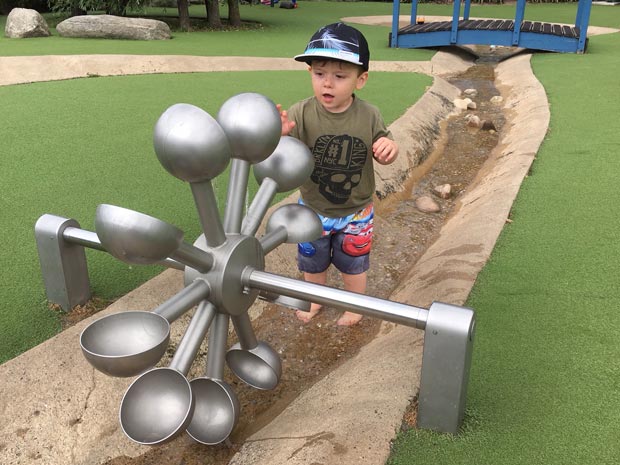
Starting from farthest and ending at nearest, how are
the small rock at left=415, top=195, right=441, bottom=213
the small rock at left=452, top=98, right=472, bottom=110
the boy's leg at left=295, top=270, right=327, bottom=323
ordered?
the small rock at left=452, top=98, right=472, bottom=110, the small rock at left=415, top=195, right=441, bottom=213, the boy's leg at left=295, top=270, right=327, bottom=323

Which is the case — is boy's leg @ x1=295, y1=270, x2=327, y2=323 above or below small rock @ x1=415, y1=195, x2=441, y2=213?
above

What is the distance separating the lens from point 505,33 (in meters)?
10.3

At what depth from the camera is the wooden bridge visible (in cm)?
998

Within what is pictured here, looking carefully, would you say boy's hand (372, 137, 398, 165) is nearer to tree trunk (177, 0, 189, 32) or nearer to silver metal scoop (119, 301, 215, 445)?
silver metal scoop (119, 301, 215, 445)

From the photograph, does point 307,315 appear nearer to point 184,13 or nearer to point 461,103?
point 461,103

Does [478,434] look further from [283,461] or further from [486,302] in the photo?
[486,302]

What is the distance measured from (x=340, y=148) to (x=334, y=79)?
0.97 feet

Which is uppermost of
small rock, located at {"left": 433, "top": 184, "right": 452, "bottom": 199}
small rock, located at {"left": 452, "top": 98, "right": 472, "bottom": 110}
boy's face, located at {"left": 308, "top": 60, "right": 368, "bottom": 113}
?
boy's face, located at {"left": 308, "top": 60, "right": 368, "bottom": 113}

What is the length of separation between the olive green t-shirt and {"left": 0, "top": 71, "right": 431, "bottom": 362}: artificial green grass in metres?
0.95

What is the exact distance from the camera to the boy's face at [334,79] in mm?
2055

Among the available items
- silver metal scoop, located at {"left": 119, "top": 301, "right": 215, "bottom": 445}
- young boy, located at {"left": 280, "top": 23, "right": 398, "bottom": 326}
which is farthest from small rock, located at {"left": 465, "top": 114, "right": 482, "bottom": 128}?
silver metal scoop, located at {"left": 119, "top": 301, "right": 215, "bottom": 445}

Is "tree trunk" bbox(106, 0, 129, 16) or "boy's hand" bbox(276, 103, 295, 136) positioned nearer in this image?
"boy's hand" bbox(276, 103, 295, 136)

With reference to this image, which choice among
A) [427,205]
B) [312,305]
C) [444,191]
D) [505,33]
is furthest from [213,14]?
[312,305]

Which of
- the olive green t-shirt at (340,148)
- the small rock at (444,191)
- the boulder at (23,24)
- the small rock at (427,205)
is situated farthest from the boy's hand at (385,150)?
the boulder at (23,24)
